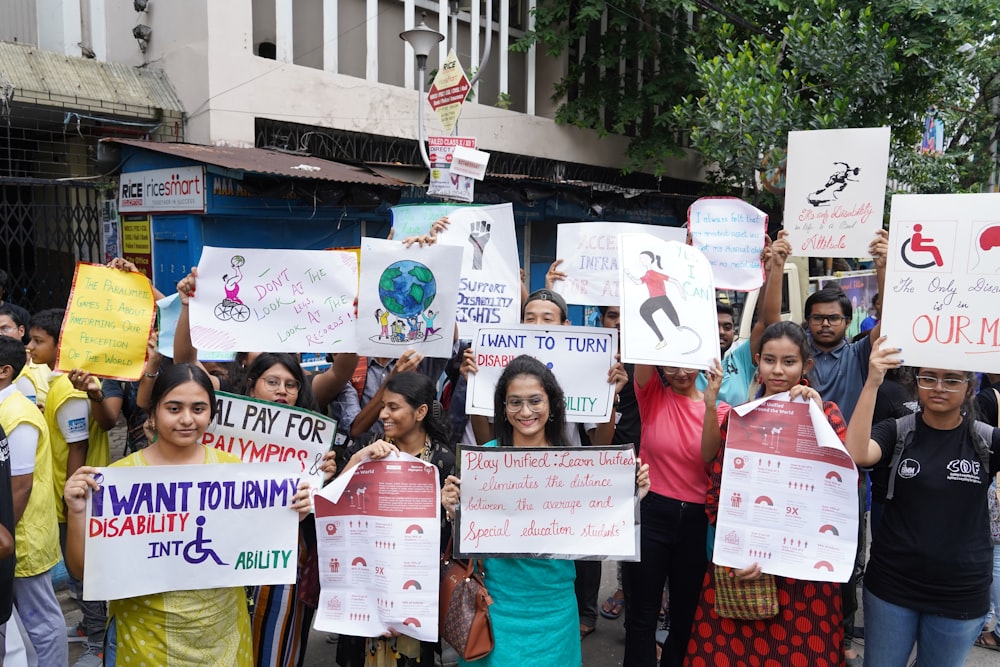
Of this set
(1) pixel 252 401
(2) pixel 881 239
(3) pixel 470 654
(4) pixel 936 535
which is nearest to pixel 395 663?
(3) pixel 470 654

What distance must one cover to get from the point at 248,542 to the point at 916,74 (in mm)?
9825

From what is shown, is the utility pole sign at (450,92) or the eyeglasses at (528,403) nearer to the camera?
the eyeglasses at (528,403)

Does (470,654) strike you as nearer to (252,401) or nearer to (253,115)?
(252,401)

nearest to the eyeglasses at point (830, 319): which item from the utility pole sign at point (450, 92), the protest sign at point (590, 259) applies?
the protest sign at point (590, 259)

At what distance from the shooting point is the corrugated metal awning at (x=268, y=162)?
7.46 meters

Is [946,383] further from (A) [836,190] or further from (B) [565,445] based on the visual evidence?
(A) [836,190]

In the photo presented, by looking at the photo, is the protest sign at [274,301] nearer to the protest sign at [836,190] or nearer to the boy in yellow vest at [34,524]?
the boy in yellow vest at [34,524]

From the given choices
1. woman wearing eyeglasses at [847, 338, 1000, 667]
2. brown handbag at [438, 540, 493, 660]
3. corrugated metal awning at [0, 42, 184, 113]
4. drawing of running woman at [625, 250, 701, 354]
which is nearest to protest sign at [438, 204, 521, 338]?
drawing of running woman at [625, 250, 701, 354]

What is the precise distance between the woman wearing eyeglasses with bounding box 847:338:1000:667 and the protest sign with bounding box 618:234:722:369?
74 cm

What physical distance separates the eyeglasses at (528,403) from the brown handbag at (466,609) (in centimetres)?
62

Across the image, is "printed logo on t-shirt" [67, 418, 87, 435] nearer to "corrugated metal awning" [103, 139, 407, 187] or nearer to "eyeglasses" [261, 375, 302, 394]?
"eyeglasses" [261, 375, 302, 394]

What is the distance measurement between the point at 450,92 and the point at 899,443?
5.82 m

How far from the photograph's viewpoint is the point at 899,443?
3.04 meters

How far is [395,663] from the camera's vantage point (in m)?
A: 3.10
